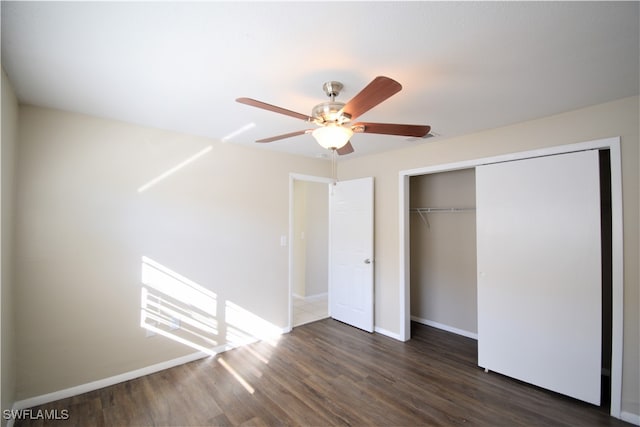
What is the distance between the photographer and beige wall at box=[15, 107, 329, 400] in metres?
2.30

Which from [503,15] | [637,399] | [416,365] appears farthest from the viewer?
[416,365]

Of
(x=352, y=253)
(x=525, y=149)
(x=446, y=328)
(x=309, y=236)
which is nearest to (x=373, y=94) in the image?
(x=525, y=149)

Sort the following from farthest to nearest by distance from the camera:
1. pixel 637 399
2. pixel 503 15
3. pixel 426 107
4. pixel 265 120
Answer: pixel 265 120
pixel 426 107
pixel 637 399
pixel 503 15

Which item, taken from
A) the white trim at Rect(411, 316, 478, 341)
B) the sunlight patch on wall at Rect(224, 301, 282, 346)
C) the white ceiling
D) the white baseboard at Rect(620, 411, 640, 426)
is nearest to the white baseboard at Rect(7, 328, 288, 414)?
the sunlight patch on wall at Rect(224, 301, 282, 346)

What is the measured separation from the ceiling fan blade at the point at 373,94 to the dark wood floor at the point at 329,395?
2.21 m

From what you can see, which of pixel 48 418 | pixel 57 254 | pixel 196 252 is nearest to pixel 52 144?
pixel 57 254

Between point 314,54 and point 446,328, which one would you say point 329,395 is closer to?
point 446,328

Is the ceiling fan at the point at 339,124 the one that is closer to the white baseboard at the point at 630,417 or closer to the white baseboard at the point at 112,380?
the white baseboard at the point at 630,417

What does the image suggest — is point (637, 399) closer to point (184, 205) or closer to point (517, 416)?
point (517, 416)

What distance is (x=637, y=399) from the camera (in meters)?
2.12

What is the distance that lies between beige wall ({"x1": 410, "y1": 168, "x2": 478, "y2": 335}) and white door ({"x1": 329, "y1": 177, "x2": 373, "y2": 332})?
0.86 meters

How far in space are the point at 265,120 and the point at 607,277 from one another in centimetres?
347

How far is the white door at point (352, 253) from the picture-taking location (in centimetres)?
393

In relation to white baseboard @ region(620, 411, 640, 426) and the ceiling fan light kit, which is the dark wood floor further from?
the ceiling fan light kit
